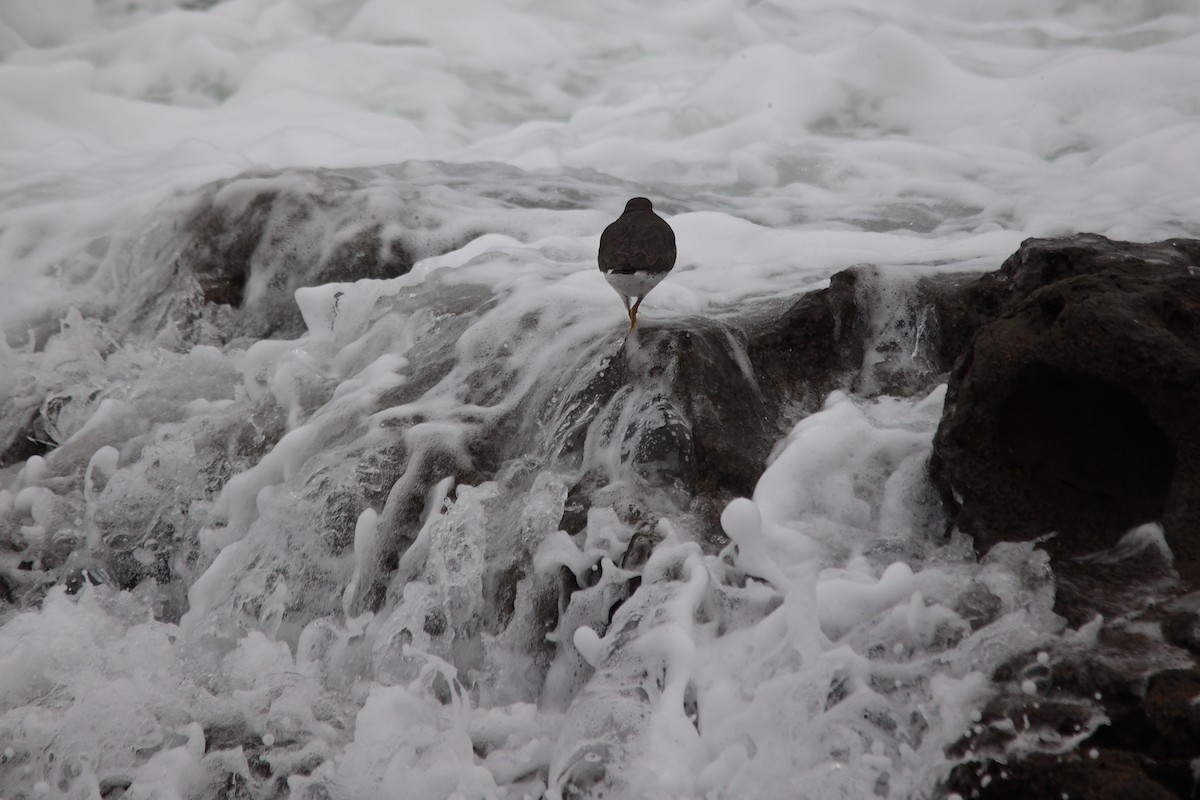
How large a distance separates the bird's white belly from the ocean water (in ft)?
0.74

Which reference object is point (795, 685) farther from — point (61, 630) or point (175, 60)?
point (175, 60)

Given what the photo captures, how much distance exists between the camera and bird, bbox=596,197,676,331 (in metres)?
3.12

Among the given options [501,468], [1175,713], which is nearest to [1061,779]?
[1175,713]

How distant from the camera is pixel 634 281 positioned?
124 inches

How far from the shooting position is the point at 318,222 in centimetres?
554

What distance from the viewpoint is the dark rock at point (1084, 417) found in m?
2.38

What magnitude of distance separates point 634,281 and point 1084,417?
136 centimetres

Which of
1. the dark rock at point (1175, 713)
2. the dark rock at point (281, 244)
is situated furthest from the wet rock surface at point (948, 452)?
the dark rock at point (281, 244)

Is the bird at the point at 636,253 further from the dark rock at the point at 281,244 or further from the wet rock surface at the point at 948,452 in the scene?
the dark rock at the point at 281,244

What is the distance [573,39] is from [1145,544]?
9566 mm

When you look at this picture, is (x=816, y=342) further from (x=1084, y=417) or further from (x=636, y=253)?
(x=1084, y=417)

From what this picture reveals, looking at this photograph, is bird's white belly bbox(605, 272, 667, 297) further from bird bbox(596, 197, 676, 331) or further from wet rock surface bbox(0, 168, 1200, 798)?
wet rock surface bbox(0, 168, 1200, 798)

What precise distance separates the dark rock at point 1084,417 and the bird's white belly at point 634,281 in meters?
1.00

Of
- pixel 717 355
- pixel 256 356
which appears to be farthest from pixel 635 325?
pixel 256 356
